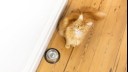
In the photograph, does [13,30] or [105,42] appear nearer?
[13,30]

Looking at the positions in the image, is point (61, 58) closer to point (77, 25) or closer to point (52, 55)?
point (52, 55)

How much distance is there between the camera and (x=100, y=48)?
147 cm

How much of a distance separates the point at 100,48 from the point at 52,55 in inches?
12.1

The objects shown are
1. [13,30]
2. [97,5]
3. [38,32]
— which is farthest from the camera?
[97,5]

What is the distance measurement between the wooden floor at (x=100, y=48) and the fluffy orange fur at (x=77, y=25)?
6cm

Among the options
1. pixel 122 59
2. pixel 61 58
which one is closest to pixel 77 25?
pixel 61 58

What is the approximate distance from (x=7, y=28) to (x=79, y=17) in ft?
1.69

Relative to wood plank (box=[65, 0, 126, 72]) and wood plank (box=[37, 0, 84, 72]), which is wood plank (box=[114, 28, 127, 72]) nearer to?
wood plank (box=[65, 0, 126, 72])

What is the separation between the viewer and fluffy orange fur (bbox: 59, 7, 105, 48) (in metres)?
1.29

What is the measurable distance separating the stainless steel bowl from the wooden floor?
2cm

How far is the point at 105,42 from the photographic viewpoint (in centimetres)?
148

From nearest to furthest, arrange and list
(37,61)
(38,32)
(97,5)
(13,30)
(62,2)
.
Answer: (13,30) → (38,32) → (37,61) → (62,2) → (97,5)

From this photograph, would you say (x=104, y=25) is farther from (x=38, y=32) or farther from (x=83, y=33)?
(x=38, y=32)

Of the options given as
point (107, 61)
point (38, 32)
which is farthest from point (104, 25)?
point (38, 32)
